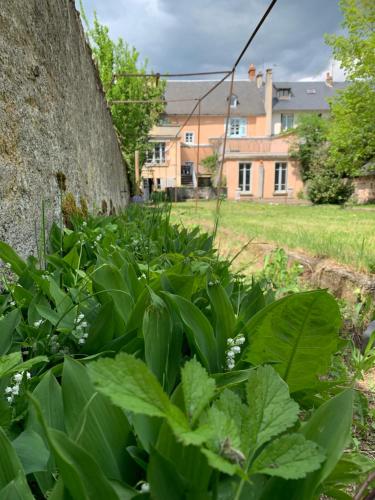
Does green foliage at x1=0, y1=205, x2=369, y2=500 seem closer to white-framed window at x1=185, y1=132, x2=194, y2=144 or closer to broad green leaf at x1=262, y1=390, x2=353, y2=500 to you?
broad green leaf at x1=262, y1=390, x2=353, y2=500

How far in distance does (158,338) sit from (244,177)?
29965mm

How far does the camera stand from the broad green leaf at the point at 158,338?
73 centimetres

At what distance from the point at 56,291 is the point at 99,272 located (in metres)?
0.12

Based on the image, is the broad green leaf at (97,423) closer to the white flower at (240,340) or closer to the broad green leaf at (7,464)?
the broad green leaf at (7,464)

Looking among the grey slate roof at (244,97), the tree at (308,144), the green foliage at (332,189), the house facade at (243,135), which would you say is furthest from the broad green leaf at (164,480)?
the grey slate roof at (244,97)

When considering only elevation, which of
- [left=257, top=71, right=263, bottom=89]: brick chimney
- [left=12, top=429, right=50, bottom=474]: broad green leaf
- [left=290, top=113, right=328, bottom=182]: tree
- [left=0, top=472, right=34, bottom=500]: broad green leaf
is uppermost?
[left=257, top=71, right=263, bottom=89]: brick chimney

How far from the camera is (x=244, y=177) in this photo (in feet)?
97.9

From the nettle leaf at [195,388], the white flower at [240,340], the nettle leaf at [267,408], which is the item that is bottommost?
the white flower at [240,340]

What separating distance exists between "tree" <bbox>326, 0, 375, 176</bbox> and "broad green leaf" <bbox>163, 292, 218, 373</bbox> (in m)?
22.5

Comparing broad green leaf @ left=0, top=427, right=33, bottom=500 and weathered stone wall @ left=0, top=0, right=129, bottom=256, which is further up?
weathered stone wall @ left=0, top=0, right=129, bottom=256

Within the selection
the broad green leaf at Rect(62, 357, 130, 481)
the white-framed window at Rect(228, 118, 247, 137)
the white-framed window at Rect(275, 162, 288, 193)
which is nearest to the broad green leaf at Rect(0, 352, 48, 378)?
the broad green leaf at Rect(62, 357, 130, 481)

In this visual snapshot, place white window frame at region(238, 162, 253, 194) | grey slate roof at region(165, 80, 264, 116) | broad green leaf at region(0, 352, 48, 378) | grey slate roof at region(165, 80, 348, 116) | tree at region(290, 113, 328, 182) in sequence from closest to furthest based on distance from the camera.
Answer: broad green leaf at region(0, 352, 48, 378) → tree at region(290, 113, 328, 182) → white window frame at region(238, 162, 253, 194) → grey slate roof at region(165, 80, 264, 116) → grey slate roof at region(165, 80, 348, 116)

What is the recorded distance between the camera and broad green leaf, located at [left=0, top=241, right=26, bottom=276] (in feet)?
3.93

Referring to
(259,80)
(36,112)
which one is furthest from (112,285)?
(259,80)
